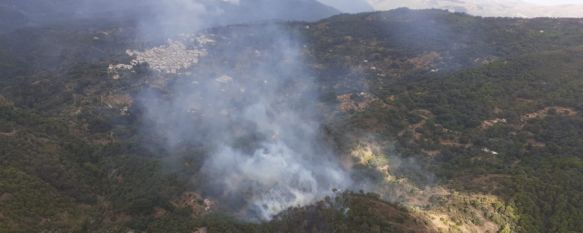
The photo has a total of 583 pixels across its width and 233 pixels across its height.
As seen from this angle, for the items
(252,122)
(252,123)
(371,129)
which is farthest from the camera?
(252,122)

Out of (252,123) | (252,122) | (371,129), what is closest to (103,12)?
(252,122)

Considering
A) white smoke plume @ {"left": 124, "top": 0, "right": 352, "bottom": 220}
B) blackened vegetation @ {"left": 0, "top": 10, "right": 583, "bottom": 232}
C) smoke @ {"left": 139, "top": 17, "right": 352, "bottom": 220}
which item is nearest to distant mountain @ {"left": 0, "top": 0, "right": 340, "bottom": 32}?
blackened vegetation @ {"left": 0, "top": 10, "right": 583, "bottom": 232}

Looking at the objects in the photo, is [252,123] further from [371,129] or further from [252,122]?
[371,129]

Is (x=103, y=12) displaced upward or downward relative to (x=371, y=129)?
upward

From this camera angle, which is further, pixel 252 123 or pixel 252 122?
pixel 252 122

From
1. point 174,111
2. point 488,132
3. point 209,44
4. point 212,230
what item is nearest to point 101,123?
point 174,111

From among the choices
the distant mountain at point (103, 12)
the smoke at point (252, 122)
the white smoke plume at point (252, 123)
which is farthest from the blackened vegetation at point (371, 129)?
the distant mountain at point (103, 12)

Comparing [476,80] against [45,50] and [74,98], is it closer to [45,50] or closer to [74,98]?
[74,98]

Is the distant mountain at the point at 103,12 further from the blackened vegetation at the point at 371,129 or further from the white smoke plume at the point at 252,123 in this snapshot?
the white smoke plume at the point at 252,123

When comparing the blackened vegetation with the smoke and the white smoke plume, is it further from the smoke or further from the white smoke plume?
the white smoke plume

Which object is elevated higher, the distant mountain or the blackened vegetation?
the distant mountain

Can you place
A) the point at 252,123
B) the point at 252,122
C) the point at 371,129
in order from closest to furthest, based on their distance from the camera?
the point at 371,129 → the point at 252,123 → the point at 252,122
